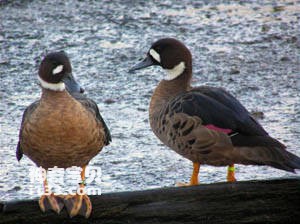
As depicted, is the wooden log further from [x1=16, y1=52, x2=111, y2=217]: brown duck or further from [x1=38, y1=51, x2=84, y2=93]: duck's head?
[x1=38, y1=51, x2=84, y2=93]: duck's head

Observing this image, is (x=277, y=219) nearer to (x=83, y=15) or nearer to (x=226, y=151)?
(x=226, y=151)

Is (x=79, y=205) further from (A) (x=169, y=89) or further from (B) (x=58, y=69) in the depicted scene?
(A) (x=169, y=89)

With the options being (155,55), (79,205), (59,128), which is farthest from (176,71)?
(79,205)

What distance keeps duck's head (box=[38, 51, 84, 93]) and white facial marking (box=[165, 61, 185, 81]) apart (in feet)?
2.87

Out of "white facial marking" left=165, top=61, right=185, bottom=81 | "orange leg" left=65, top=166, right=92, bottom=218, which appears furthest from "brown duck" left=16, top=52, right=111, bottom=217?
"white facial marking" left=165, top=61, right=185, bottom=81

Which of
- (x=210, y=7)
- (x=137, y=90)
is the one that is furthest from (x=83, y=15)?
(x=137, y=90)

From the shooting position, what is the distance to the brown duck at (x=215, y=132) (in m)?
5.38

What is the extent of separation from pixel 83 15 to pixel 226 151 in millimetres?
5004

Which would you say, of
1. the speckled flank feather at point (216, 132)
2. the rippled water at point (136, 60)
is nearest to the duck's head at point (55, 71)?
the speckled flank feather at point (216, 132)

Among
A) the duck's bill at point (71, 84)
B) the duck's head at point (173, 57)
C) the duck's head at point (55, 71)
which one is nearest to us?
the duck's head at point (55, 71)

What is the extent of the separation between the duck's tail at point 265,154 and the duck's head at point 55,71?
113 centimetres

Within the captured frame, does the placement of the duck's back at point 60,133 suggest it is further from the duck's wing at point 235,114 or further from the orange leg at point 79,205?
the duck's wing at point 235,114

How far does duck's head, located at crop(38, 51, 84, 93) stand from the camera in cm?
537

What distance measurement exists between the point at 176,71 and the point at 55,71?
3.33ft
